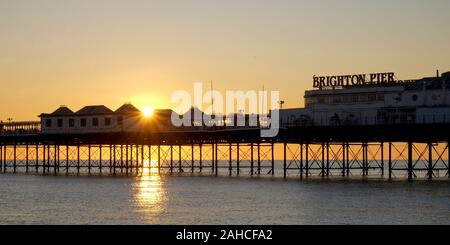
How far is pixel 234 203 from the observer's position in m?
70.7

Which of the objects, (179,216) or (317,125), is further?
(317,125)

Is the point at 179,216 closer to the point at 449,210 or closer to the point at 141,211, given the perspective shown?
the point at 141,211

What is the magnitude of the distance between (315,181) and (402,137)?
36.3 ft

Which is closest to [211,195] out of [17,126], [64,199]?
[64,199]

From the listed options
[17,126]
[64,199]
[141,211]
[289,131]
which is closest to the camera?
[141,211]

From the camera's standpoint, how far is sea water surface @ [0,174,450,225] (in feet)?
194

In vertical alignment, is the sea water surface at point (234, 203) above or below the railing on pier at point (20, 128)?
below

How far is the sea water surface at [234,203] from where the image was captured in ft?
194

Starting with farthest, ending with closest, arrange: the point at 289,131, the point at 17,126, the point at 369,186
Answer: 1. the point at 17,126
2. the point at 289,131
3. the point at 369,186

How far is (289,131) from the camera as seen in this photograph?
307 ft

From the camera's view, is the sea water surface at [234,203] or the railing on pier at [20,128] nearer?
the sea water surface at [234,203]

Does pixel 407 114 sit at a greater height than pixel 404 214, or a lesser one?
greater

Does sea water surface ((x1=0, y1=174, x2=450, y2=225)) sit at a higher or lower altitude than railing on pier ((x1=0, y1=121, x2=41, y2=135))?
lower

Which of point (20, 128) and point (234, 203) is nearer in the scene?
point (234, 203)
